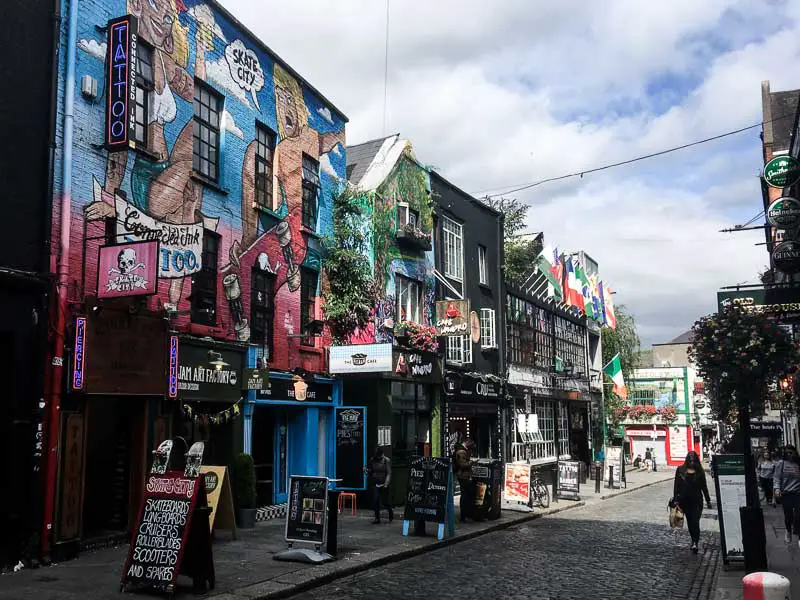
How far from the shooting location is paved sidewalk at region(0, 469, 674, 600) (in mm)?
9445

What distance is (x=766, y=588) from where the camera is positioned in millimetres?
5164

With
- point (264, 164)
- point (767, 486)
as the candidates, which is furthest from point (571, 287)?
point (264, 164)

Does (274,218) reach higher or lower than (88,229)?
higher

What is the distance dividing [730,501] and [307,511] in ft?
21.5

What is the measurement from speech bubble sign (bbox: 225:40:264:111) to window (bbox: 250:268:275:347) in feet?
12.6

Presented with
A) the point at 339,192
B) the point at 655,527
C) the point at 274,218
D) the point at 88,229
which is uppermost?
the point at 339,192

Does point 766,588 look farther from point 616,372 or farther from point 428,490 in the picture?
point 616,372

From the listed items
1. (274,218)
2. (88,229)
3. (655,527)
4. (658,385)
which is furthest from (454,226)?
(658,385)

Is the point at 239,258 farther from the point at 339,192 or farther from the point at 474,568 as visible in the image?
the point at 474,568

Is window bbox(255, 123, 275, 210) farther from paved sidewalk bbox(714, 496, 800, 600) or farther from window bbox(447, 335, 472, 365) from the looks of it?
paved sidewalk bbox(714, 496, 800, 600)

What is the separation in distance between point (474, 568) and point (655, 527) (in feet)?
23.8

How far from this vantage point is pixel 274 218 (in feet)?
57.8

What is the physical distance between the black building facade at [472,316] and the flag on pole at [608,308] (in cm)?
1547

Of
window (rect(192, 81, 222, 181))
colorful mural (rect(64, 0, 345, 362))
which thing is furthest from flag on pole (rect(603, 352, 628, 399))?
window (rect(192, 81, 222, 181))
